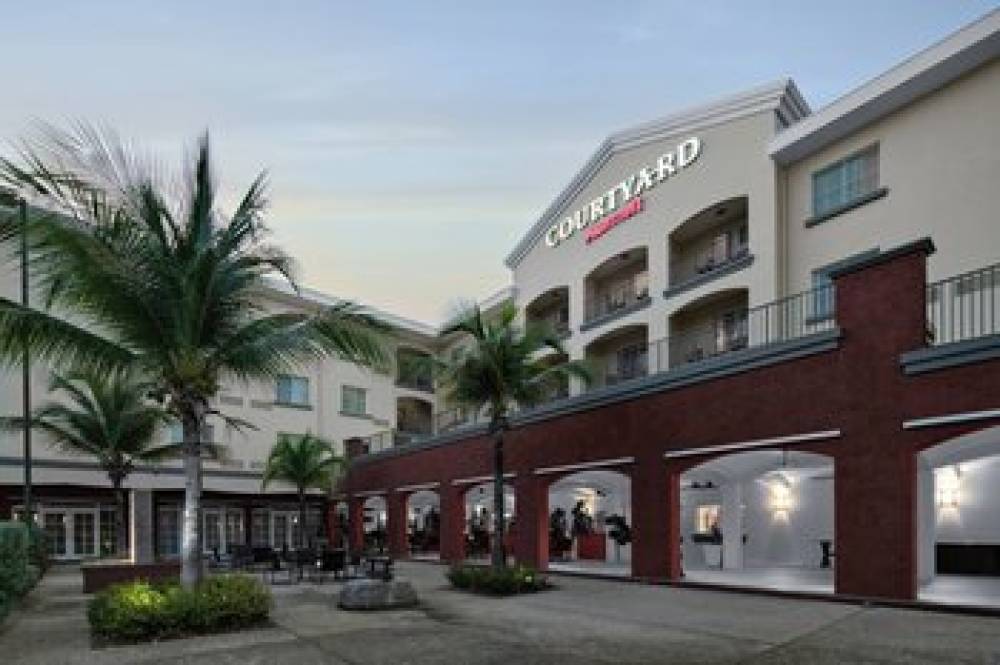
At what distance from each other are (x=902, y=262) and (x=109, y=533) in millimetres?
36241

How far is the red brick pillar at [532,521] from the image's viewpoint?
2630cm

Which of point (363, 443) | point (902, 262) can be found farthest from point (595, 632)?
point (363, 443)

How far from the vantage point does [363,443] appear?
4362 centimetres

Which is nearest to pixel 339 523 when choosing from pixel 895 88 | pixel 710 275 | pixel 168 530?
pixel 168 530

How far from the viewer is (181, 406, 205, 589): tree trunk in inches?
581

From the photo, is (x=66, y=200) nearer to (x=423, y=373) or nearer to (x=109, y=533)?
(x=423, y=373)

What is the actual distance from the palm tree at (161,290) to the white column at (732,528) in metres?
11.7

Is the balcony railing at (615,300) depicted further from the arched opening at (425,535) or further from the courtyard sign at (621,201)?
the arched opening at (425,535)

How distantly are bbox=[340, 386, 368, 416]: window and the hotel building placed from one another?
40.3 ft

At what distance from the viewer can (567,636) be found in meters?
13.1

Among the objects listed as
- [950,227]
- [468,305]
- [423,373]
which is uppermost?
[950,227]

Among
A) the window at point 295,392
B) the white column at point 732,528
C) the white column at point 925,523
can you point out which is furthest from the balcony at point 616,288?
the window at point 295,392

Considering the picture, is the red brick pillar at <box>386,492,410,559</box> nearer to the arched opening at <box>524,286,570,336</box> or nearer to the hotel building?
the hotel building

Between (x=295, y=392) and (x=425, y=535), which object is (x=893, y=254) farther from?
(x=295, y=392)
